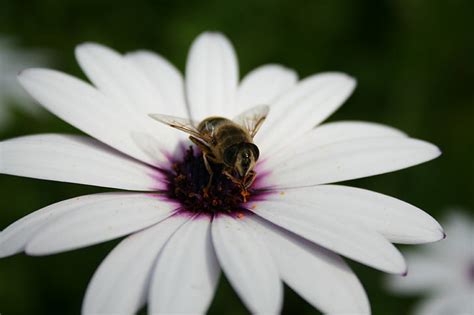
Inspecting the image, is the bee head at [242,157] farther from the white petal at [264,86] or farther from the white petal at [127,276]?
the white petal at [264,86]

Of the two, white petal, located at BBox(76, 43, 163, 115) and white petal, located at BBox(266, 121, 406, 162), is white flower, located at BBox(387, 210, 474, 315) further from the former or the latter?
white petal, located at BBox(76, 43, 163, 115)

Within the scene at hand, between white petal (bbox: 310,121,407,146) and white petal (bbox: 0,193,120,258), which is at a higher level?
white petal (bbox: 310,121,407,146)

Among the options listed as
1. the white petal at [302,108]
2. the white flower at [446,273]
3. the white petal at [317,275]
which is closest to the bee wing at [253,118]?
the white petal at [302,108]

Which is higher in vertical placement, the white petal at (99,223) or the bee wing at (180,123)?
the bee wing at (180,123)

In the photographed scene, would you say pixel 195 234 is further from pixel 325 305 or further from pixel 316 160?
pixel 316 160

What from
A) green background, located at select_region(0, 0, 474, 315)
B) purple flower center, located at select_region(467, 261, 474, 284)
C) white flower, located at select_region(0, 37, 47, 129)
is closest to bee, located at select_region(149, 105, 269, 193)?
purple flower center, located at select_region(467, 261, 474, 284)
